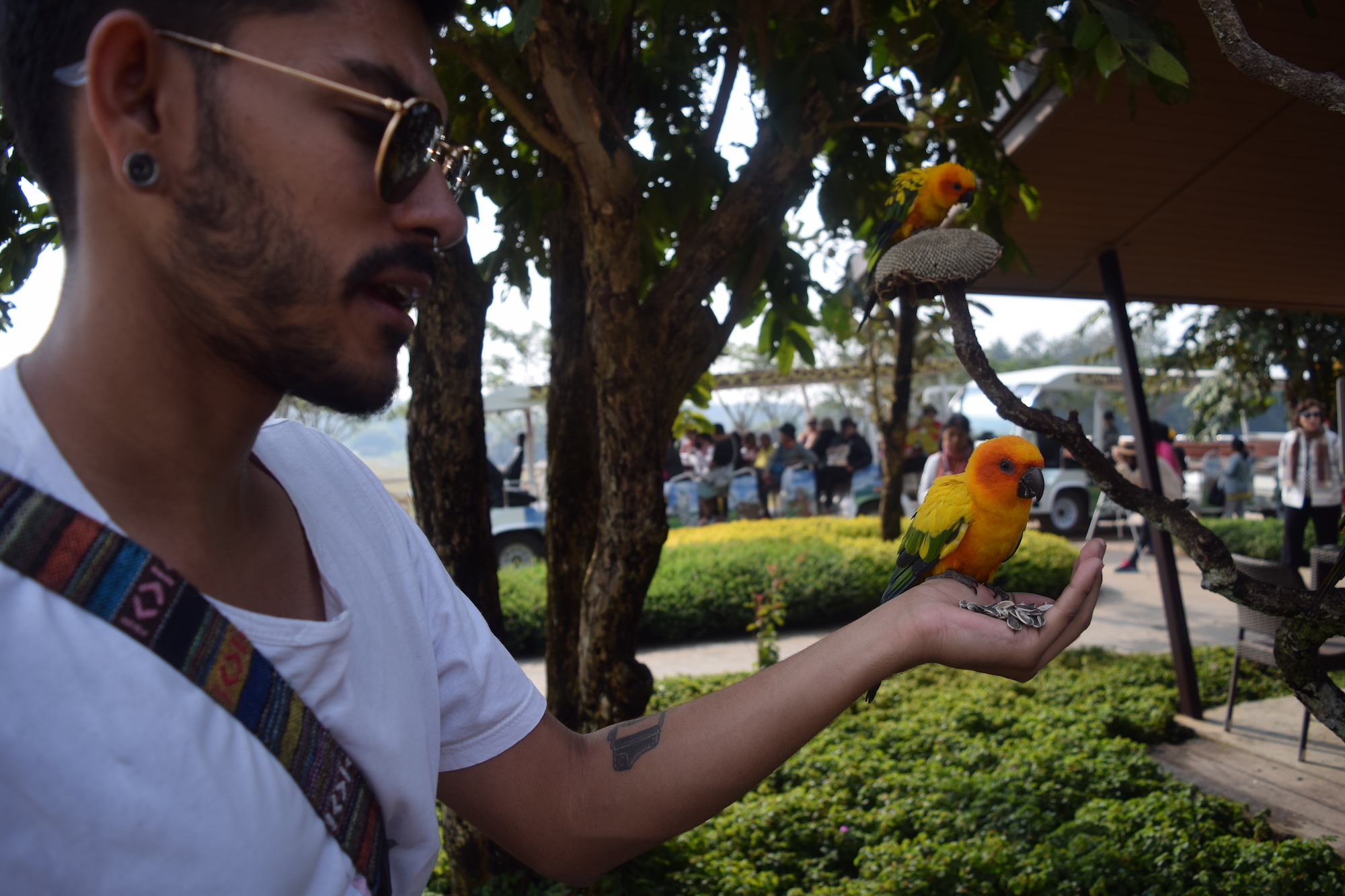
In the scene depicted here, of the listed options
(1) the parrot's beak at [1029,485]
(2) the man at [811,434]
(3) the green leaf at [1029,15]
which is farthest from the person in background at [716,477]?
(1) the parrot's beak at [1029,485]

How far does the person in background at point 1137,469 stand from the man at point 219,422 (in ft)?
27.2

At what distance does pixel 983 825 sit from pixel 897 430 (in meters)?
5.48

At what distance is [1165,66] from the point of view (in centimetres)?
146

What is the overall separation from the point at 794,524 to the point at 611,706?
9.19 metres

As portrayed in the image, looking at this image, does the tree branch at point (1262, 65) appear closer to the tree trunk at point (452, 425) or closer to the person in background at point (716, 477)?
the tree trunk at point (452, 425)

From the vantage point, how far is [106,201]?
830mm

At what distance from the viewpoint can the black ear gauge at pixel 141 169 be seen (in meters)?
0.80

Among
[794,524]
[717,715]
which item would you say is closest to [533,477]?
[794,524]

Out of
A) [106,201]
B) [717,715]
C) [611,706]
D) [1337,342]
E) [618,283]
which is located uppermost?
[1337,342]

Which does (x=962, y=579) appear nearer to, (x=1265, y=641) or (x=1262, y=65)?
(x=1262, y=65)

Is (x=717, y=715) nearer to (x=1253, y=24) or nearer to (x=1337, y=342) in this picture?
(x=1253, y=24)

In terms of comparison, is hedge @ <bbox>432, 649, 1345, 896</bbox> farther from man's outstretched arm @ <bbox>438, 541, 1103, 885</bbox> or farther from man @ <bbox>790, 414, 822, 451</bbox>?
man @ <bbox>790, 414, 822, 451</bbox>

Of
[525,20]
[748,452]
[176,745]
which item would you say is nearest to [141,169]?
[176,745]

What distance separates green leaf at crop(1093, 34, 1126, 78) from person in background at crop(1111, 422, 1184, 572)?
7.46m
